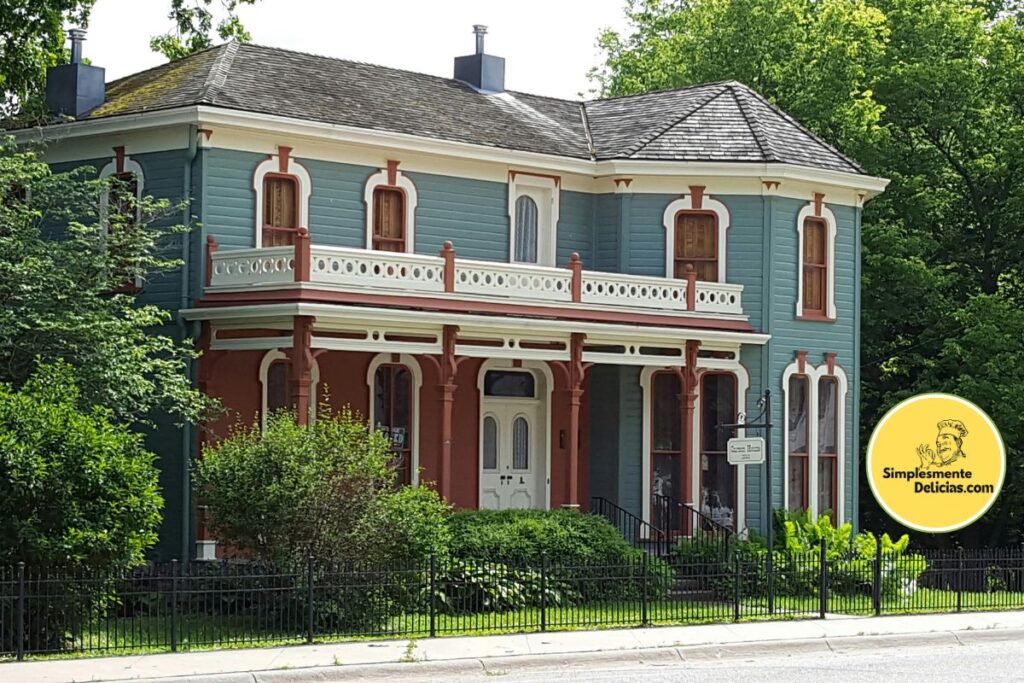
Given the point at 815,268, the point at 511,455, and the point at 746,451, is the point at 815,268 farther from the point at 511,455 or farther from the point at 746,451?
the point at 746,451

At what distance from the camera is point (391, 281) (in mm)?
27328

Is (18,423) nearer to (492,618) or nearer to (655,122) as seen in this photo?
(492,618)

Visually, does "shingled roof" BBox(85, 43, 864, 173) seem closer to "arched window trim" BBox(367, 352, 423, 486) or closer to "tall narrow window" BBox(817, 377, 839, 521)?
"arched window trim" BBox(367, 352, 423, 486)

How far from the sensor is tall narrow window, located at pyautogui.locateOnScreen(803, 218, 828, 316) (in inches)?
1324

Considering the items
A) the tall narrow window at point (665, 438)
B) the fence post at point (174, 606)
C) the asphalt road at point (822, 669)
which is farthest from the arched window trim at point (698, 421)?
the fence post at point (174, 606)

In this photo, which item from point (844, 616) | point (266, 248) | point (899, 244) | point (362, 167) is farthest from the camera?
point (899, 244)

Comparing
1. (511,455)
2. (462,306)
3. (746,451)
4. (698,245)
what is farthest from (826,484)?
(462,306)

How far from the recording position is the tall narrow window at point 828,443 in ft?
111

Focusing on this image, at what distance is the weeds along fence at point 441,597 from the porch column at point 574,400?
1977mm

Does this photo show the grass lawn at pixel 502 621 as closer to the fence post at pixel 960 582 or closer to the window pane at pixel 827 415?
the fence post at pixel 960 582

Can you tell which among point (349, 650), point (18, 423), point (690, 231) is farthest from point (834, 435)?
point (18, 423)

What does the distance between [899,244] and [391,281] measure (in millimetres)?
15582

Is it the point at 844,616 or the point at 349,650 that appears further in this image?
the point at 844,616

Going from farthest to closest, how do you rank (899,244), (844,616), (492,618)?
(899,244) → (844,616) → (492,618)
